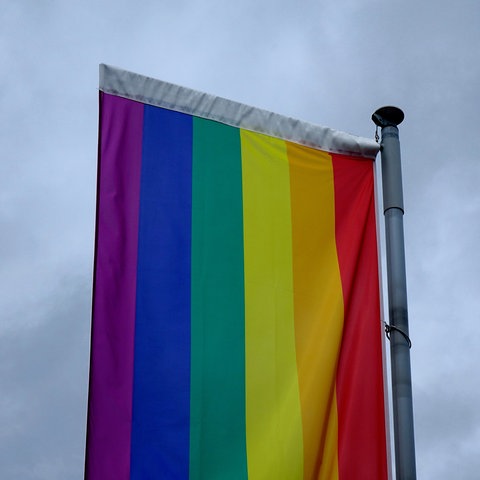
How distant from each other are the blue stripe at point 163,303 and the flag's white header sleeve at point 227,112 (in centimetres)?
13

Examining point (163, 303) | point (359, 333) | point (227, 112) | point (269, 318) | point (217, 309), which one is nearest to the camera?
point (163, 303)

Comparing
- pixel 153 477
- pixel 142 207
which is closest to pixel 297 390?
pixel 153 477

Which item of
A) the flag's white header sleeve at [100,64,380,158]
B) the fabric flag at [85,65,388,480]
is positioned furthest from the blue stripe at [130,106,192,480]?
the flag's white header sleeve at [100,64,380,158]

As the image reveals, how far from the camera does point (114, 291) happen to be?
708 centimetres

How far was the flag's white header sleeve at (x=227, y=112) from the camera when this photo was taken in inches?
310

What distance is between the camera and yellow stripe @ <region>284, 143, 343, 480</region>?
7.26 meters

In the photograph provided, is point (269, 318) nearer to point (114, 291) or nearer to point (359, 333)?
point (359, 333)

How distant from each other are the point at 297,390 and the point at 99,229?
1848 mm

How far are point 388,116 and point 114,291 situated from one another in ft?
9.13

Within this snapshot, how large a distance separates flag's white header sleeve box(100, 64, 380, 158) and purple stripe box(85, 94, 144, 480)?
0.13 m

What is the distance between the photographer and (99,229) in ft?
23.6

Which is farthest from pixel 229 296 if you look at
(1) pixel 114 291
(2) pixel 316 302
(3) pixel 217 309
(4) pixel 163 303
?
(1) pixel 114 291

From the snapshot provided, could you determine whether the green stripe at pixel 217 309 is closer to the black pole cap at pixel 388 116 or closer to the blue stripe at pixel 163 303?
the blue stripe at pixel 163 303

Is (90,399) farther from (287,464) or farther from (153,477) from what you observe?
(287,464)
